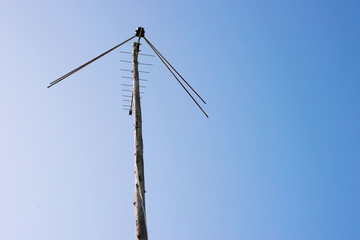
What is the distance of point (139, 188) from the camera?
5.11 metres

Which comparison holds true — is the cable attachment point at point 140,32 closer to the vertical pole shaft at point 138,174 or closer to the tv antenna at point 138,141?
the tv antenna at point 138,141

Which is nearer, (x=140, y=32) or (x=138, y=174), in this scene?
(x=138, y=174)

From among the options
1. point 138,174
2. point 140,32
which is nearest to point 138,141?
point 138,174

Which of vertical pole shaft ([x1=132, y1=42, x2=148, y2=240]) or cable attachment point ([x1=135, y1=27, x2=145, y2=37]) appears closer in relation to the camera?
vertical pole shaft ([x1=132, y1=42, x2=148, y2=240])

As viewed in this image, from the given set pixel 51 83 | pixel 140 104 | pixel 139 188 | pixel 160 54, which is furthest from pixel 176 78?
pixel 139 188

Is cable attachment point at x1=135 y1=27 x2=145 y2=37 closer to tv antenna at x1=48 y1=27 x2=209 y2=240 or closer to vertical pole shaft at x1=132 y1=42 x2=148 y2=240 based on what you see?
tv antenna at x1=48 y1=27 x2=209 y2=240

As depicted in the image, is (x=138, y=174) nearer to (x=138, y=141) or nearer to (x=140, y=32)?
(x=138, y=141)

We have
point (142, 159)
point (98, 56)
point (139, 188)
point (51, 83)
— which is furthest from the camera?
point (98, 56)

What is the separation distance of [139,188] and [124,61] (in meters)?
3.80

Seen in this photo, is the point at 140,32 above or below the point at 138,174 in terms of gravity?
above

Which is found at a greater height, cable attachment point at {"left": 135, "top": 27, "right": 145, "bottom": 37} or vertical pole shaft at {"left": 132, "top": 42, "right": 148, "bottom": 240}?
cable attachment point at {"left": 135, "top": 27, "right": 145, "bottom": 37}

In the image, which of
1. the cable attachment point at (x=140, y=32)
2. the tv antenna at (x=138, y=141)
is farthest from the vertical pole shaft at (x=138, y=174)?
the cable attachment point at (x=140, y=32)

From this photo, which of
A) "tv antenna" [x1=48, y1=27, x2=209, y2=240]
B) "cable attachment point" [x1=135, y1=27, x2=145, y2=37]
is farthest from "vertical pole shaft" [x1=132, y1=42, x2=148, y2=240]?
"cable attachment point" [x1=135, y1=27, x2=145, y2=37]

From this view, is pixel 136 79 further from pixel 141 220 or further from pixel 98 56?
pixel 141 220
